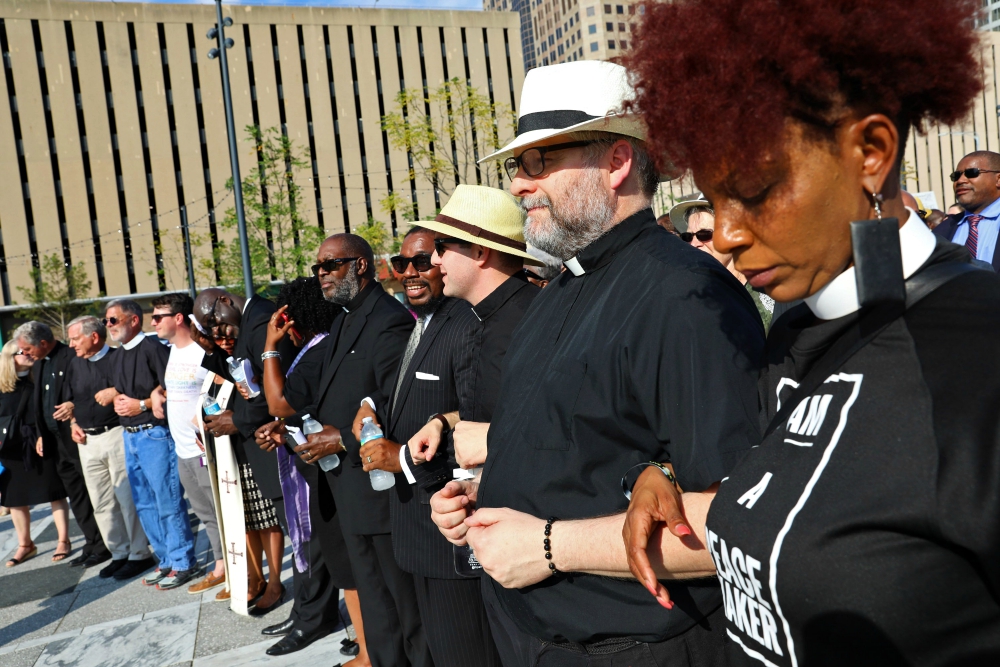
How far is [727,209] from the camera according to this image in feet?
3.83

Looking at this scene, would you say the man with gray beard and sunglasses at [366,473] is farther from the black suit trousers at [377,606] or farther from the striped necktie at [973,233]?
the striped necktie at [973,233]

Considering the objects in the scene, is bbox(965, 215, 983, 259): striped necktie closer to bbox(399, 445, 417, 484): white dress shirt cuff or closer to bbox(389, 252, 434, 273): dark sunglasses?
bbox(389, 252, 434, 273): dark sunglasses

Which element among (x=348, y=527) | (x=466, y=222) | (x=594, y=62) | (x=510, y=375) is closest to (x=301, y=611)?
(x=348, y=527)

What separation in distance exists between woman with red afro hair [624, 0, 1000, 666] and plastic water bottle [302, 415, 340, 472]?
3000 millimetres

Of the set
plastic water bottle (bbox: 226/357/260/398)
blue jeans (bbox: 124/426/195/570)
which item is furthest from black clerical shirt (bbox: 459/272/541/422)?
blue jeans (bbox: 124/426/195/570)

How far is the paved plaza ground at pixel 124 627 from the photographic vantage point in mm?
4805

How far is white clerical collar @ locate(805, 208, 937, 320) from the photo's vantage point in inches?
39.8

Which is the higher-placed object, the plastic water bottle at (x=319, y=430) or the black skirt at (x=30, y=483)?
the plastic water bottle at (x=319, y=430)

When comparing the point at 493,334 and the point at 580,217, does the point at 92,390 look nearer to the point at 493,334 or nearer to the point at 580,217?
the point at 493,334

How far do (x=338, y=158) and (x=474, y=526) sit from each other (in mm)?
51642

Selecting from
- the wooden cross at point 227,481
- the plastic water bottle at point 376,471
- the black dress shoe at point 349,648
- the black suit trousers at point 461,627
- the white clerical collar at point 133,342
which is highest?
the white clerical collar at point 133,342

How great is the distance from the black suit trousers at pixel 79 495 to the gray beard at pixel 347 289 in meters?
A: 4.45

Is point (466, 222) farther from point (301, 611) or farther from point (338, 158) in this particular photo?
point (338, 158)

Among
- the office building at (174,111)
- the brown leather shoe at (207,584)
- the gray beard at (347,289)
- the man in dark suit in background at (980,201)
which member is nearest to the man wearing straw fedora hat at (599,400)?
the gray beard at (347,289)
